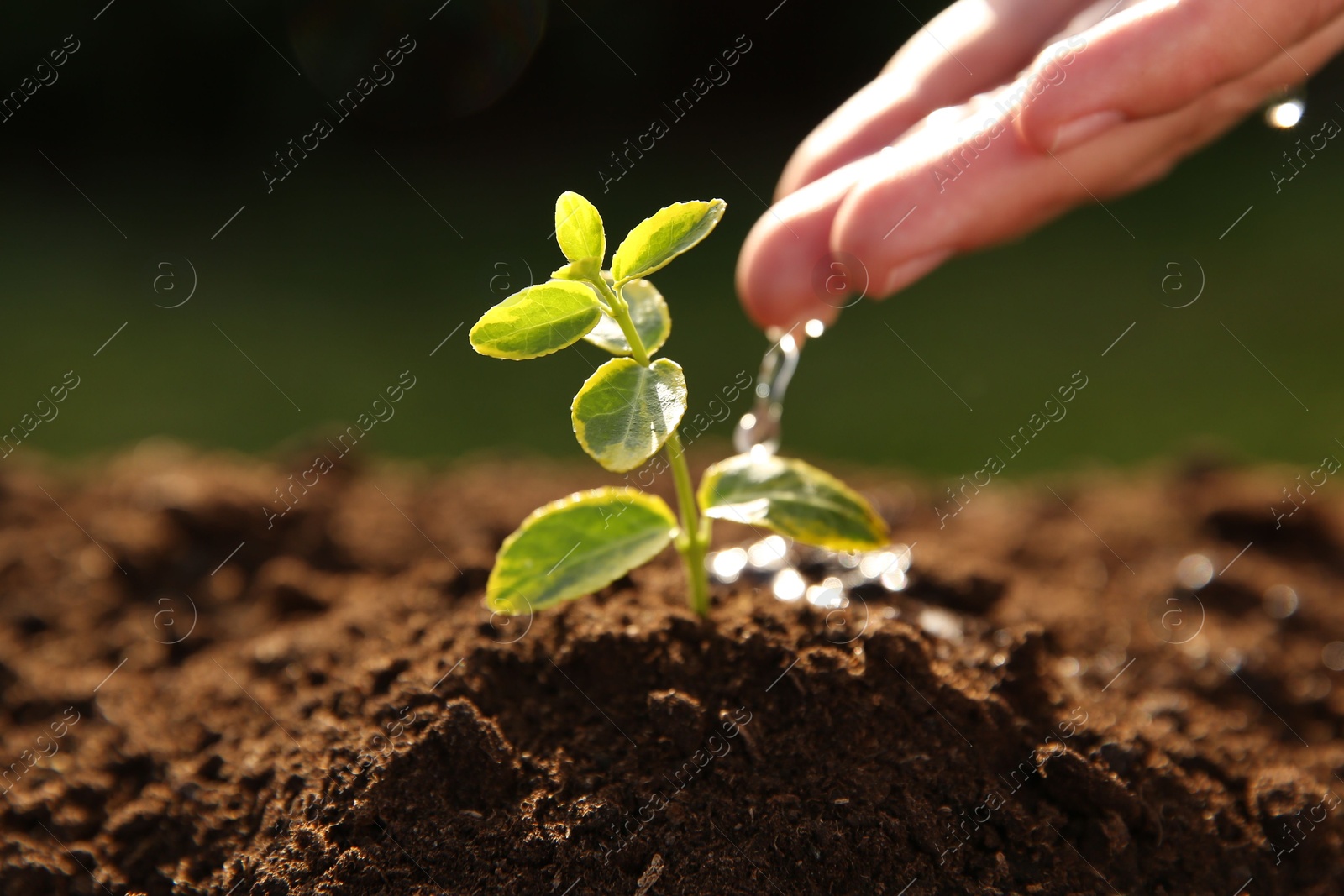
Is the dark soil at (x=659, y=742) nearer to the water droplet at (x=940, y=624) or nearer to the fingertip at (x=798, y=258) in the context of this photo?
the water droplet at (x=940, y=624)

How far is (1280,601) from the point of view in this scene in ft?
Answer: 5.19

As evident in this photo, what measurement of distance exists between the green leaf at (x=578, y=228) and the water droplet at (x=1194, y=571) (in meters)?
1.20

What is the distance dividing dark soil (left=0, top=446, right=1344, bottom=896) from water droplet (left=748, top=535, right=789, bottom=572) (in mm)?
133

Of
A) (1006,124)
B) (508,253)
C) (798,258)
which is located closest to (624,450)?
(798,258)

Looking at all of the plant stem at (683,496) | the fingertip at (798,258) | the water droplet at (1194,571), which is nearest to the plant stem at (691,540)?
the plant stem at (683,496)

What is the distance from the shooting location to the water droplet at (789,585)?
4.12 ft

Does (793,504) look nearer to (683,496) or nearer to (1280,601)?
(683,496)

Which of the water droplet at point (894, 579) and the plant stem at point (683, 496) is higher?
the plant stem at point (683, 496)

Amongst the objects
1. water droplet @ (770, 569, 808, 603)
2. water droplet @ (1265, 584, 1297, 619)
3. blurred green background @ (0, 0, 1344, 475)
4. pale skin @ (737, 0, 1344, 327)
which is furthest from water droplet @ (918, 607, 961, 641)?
blurred green background @ (0, 0, 1344, 475)

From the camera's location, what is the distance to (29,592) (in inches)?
62.1

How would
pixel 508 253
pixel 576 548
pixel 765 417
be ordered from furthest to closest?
1. pixel 508 253
2. pixel 765 417
3. pixel 576 548

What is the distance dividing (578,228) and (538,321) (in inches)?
3.6

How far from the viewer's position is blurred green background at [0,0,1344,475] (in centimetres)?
271

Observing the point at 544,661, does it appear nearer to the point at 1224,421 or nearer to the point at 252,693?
the point at 252,693
